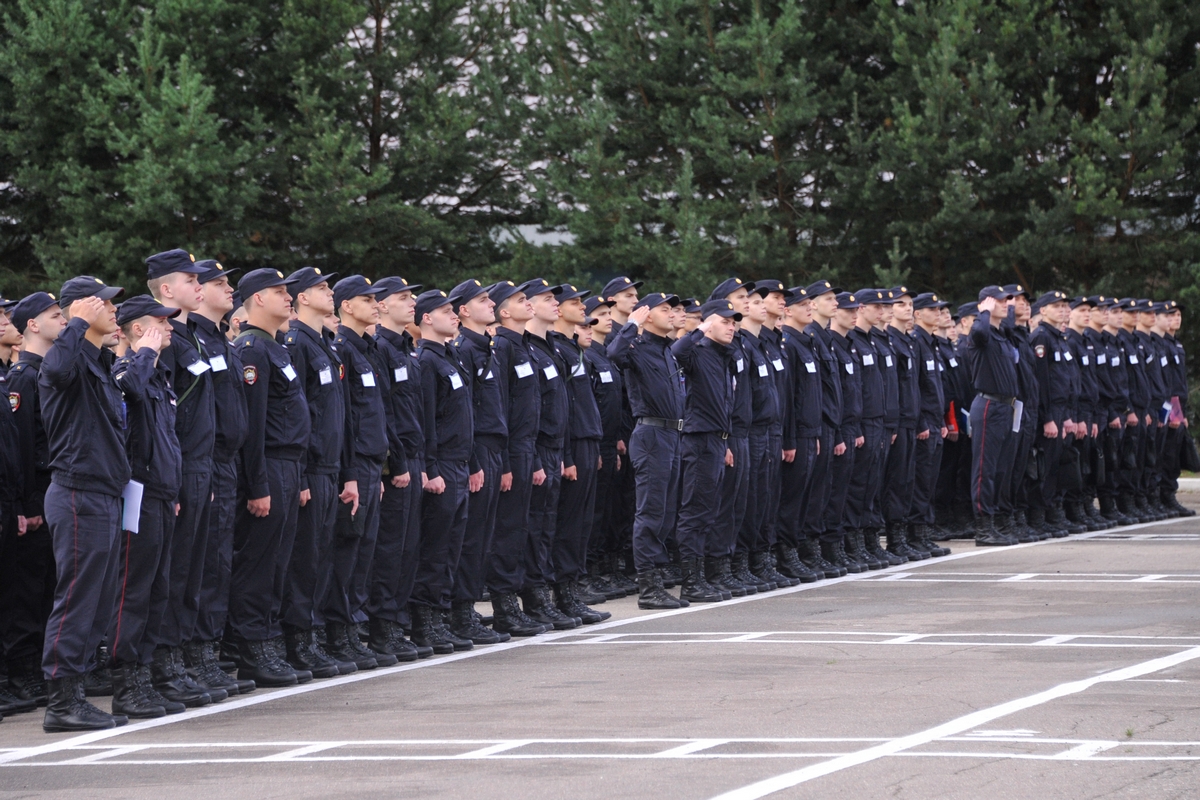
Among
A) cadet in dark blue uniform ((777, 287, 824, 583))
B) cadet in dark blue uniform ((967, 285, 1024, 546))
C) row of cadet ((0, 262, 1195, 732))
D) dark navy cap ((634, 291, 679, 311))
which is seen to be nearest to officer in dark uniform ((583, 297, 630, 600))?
row of cadet ((0, 262, 1195, 732))

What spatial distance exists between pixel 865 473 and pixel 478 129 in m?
14.1

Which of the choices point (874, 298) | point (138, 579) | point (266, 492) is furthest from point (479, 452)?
point (874, 298)

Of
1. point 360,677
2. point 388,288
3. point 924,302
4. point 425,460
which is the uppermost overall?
point 924,302

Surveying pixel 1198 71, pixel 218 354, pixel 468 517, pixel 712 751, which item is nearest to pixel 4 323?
pixel 218 354

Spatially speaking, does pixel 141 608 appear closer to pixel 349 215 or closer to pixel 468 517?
pixel 468 517

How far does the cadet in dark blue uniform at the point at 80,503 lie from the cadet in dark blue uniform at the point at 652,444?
509 centimetres

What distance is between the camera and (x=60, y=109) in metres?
26.7

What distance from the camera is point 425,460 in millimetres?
11219

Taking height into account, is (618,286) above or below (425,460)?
above

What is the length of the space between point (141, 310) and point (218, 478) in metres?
0.97

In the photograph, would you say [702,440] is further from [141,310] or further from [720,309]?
[141,310]

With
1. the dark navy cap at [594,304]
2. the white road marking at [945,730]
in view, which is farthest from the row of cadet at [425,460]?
the white road marking at [945,730]

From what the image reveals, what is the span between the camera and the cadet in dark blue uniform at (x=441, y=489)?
11.2 meters

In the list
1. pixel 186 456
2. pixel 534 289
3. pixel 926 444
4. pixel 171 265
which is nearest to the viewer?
pixel 186 456
